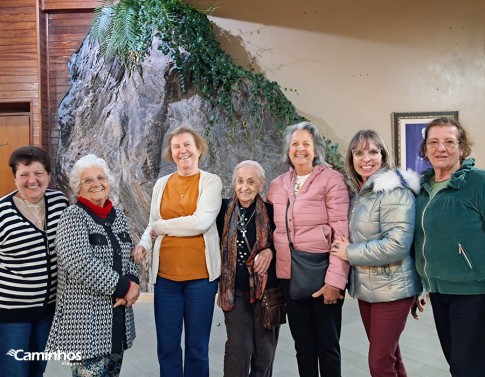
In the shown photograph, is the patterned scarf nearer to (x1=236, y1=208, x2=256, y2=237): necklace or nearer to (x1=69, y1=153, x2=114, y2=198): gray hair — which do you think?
(x1=236, y1=208, x2=256, y2=237): necklace

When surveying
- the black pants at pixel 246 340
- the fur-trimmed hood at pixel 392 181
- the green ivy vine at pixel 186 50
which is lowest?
the black pants at pixel 246 340

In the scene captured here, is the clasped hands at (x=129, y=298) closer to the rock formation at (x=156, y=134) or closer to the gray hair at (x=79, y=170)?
the gray hair at (x=79, y=170)

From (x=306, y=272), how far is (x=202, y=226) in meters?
0.60

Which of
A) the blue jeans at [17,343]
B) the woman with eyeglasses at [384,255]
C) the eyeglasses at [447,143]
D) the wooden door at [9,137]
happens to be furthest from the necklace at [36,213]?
the wooden door at [9,137]

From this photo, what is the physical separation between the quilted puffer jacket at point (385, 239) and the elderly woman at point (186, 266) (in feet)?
2.55

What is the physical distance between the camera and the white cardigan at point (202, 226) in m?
2.11

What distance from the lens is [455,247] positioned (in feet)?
Result: 5.67

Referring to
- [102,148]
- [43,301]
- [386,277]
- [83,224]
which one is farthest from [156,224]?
[102,148]

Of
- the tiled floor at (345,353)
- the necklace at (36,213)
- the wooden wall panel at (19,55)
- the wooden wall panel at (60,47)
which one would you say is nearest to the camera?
the necklace at (36,213)

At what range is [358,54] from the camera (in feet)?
17.1

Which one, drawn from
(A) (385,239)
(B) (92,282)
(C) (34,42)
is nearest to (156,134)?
(C) (34,42)

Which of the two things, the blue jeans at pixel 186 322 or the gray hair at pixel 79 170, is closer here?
the gray hair at pixel 79 170

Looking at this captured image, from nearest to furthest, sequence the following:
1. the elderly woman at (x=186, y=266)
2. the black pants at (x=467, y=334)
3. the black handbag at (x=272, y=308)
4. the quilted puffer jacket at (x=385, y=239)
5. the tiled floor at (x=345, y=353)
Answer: the black pants at (x=467, y=334) → the quilted puffer jacket at (x=385, y=239) → the black handbag at (x=272, y=308) → the elderly woman at (x=186, y=266) → the tiled floor at (x=345, y=353)

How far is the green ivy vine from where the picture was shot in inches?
178
